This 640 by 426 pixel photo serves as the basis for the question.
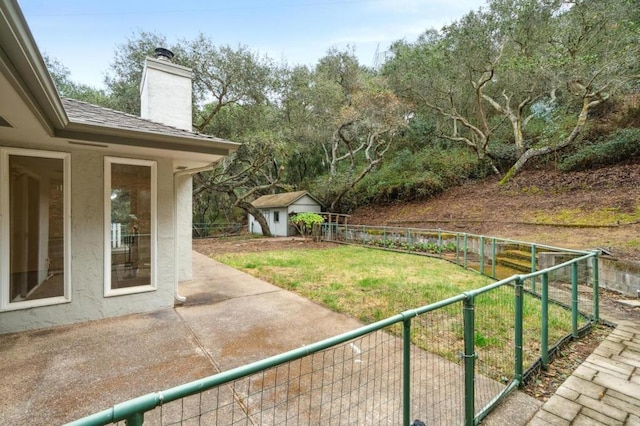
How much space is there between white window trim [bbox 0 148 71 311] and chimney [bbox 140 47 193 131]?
2896mm

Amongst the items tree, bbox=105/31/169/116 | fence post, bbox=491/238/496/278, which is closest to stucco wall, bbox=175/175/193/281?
Result: fence post, bbox=491/238/496/278

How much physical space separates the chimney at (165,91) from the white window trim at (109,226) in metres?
2.59

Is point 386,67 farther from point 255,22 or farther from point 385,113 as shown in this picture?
point 255,22

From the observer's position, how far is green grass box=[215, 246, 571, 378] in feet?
11.6

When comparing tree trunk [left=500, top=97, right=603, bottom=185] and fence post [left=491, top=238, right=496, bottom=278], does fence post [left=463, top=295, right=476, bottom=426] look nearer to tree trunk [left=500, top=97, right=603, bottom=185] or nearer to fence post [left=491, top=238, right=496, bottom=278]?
fence post [left=491, top=238, right=496, bottom=278]

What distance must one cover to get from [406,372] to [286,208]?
17.5m

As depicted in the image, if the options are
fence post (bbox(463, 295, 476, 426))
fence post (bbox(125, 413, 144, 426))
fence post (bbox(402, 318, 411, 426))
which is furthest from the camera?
fence post (bbox(463, 295, 476, 426))

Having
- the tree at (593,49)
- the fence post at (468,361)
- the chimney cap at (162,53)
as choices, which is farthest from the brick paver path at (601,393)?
the tree at (593,49)

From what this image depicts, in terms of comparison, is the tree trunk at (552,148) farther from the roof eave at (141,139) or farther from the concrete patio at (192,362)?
the roof eave at (141,139)

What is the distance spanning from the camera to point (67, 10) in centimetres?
1185

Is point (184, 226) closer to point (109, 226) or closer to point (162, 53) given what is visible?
point (109, 226)

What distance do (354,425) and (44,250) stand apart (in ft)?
14.2

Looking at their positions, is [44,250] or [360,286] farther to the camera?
[360,286]

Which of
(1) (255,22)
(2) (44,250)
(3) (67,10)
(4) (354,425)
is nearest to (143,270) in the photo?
(2) (44,250)
